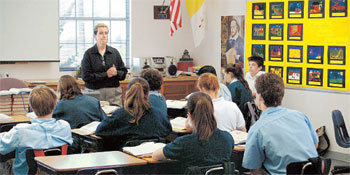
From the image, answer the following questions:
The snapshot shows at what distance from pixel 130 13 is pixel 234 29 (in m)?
2.12

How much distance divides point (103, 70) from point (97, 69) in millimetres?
82

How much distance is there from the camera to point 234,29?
30.0 ft

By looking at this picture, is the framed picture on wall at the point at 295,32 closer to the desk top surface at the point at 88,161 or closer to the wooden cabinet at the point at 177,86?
the wooden cabinet at the point at 177,86

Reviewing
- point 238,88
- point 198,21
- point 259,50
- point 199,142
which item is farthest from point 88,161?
point 198,21

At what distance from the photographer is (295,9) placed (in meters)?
7.70

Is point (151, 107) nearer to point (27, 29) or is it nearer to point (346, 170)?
point (346, 170)

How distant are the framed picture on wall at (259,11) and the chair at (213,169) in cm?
502

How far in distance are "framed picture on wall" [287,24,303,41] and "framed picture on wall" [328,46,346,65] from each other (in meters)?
0.59

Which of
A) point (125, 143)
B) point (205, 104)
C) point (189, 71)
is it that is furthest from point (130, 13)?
point (205, 104)

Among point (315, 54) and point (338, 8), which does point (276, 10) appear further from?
point (338, 8)

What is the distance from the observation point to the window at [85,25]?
31.8 ft

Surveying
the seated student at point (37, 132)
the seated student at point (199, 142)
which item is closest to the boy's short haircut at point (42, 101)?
the seated student at point (37, 132)

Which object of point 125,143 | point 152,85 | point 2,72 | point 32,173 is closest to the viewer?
point 32,173

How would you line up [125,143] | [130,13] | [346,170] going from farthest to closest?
[130,13] → [346,170] → [125,143]
